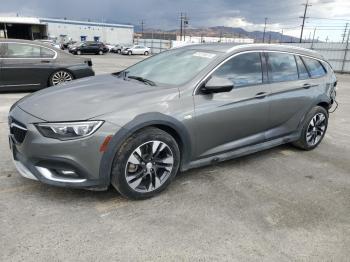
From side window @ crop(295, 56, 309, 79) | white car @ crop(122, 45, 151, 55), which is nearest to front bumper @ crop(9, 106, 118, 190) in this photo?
side window @ crop(295, 56, 309, 79)

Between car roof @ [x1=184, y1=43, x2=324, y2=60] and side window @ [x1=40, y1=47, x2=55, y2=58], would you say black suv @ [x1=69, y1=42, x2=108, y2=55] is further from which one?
car roof @ [x1=184, y1=43, x2=324, y2=60]

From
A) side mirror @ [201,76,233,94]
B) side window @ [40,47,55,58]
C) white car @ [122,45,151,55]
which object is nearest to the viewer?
side mirror @ [201,76,233,94]

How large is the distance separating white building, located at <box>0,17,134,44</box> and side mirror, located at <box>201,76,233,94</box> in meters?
56.9

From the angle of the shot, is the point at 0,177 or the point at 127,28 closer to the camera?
the point at 0,177

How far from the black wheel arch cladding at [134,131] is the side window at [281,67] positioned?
1.64m

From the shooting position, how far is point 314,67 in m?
5.19

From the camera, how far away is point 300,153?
518 centimetres

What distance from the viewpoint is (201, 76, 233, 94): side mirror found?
11.9 feet

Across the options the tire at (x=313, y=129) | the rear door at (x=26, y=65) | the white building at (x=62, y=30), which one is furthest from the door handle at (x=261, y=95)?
the white building at (x=62, y=30)

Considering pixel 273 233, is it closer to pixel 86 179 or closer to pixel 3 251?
pixel 86 179

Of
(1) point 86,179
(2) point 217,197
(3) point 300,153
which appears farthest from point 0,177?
(3) point 300,153

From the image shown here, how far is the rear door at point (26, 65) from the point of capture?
8633mm

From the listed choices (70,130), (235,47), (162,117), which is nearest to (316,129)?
(235,47)

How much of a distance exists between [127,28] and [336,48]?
177 ft
